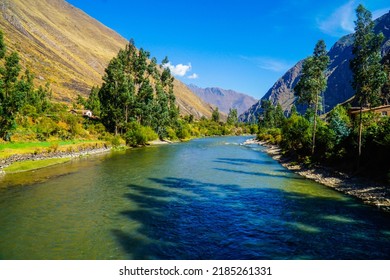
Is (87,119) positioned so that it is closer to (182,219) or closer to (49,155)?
(49,155)

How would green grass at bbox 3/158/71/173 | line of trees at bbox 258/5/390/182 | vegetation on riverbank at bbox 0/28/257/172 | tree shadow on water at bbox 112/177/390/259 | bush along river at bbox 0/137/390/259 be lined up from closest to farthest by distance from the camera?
tree shadow on water at bbox 112/177/390/259 → bush along river at bbox 0/137/390/259 → line of trees at bbox 258/5/390/182 → green grass at bbox 3/158/71/173 → vegetation on riverbank at bbox 0/28/257/172

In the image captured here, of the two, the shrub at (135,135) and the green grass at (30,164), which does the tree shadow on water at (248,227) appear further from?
the shrub at (135,135)

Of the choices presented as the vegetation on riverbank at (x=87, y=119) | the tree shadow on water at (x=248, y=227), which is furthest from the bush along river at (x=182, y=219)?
the vegetation on riverbank at (x=87, y=119)

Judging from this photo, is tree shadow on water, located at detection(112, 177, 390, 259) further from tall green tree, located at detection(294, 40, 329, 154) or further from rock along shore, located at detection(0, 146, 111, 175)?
tall green tree, located at detection(294, 40, 329, 154)

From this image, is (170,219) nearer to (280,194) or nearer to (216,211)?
(216,211)

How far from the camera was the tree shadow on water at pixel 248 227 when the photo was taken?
17.9 m

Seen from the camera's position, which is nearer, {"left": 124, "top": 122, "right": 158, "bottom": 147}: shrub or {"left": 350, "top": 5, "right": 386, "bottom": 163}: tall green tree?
{"left": 350, "top": 5, "right": 386, "bottom": 163}: tall green tree

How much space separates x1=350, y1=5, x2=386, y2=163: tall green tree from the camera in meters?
35.6

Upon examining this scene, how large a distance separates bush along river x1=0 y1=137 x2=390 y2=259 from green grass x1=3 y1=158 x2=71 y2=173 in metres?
3.82

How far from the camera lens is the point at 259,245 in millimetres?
18938

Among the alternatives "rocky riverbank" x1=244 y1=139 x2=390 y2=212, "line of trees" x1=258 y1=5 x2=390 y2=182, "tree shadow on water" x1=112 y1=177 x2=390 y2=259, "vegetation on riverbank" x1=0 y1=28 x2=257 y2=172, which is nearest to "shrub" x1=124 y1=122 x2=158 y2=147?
"vegetation on riverbank" x1=0 y1=28 x2=257 y2=172

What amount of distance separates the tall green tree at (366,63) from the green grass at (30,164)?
149 feet

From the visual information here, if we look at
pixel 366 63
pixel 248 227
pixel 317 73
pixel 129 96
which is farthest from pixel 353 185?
pixel 129 96

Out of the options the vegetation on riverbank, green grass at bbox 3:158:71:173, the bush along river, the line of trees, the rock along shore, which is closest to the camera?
the bush along river
